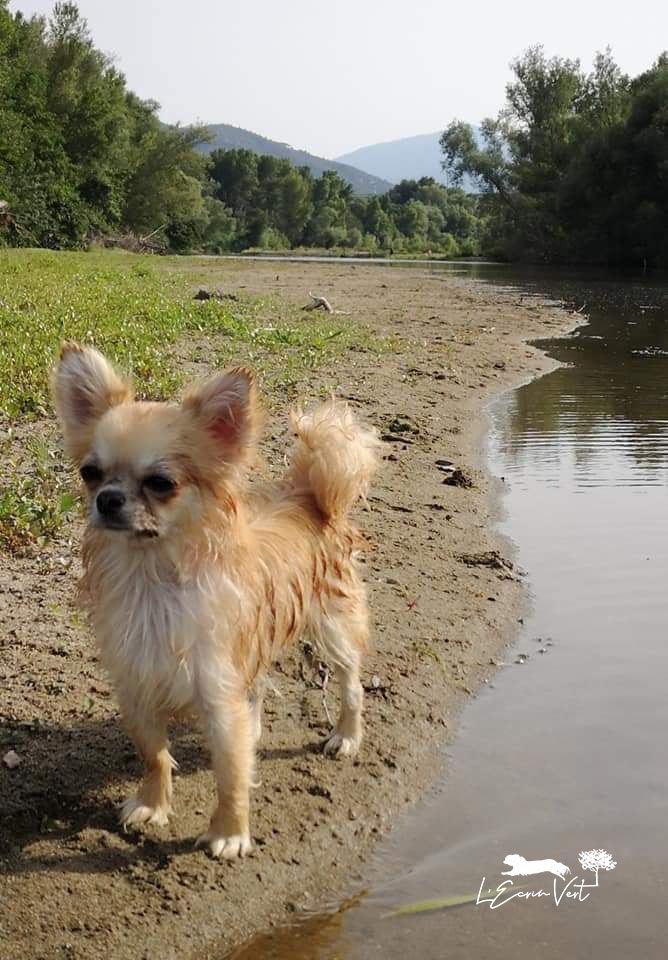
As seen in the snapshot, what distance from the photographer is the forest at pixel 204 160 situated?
58.2 metres

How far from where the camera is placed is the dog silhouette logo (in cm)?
400

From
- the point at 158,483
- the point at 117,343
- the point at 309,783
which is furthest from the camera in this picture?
the point at 117,343

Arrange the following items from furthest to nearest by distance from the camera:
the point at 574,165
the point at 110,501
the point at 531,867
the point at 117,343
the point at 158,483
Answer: the point at 574,165 → the point at 117,343 → the point at 531,867 → the point at 158,483 → the point at 110,501

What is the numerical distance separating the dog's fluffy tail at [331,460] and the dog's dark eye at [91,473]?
1218 mm

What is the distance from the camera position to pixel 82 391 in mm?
3918

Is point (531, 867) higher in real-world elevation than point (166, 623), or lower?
lower

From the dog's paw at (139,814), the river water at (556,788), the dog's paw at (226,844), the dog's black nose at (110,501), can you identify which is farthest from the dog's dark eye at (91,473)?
the river water at (556,788)

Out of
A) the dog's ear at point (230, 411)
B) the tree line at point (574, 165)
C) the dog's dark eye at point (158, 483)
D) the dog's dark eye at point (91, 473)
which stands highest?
the tree line at point (574, 165)

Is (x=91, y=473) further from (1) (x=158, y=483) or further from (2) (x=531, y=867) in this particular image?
(2) (x=531, y=867)

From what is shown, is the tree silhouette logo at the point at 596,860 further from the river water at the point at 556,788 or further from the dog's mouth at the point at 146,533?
the dog's mouth at the point at 146,533

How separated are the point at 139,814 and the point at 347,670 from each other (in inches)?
46.0

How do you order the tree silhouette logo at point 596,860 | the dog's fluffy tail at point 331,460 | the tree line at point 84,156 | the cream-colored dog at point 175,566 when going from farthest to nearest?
the tree line at point 84,156, the dog's fluffy tail at point 331,460, the tree silhouette logo at point 596,860, the cream-colored dog at point 175,566

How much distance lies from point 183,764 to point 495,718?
1.65 metres
